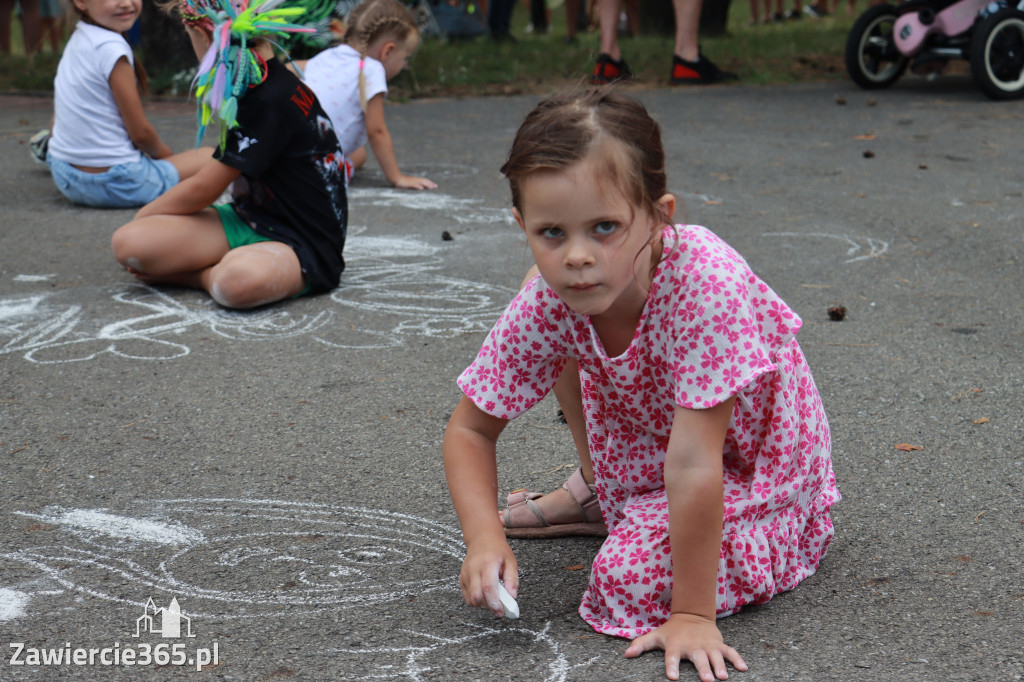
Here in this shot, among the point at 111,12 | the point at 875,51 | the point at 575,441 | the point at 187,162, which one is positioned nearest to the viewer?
the point at 575,441

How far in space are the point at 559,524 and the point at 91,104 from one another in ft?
11.6

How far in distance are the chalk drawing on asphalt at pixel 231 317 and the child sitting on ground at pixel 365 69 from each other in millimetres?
1451

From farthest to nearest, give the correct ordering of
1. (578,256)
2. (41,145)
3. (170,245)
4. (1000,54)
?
(1000,54), (41,145), (170,245), (578,256)

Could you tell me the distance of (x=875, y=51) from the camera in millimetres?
7934

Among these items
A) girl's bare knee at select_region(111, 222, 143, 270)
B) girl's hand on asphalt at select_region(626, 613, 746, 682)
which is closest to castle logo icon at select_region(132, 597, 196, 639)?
girl's hand on asphalt at select_region(626, 613, 746, 682)

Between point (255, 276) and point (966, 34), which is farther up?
point (966, 34)

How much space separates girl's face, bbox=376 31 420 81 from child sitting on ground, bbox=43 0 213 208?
1.00 m

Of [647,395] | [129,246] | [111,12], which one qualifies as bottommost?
[129,246]

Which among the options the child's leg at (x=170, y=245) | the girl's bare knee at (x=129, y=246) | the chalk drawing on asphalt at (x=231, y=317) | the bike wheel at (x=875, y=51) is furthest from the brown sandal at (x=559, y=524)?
the bike wheel at (x=875, y=51)

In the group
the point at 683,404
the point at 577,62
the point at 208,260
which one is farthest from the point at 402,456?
the point at 577,62

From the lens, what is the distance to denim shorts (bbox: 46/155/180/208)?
503cm

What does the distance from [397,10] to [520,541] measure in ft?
11.9

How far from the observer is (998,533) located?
2.19 m

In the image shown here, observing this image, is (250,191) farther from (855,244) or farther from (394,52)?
(855,244)
